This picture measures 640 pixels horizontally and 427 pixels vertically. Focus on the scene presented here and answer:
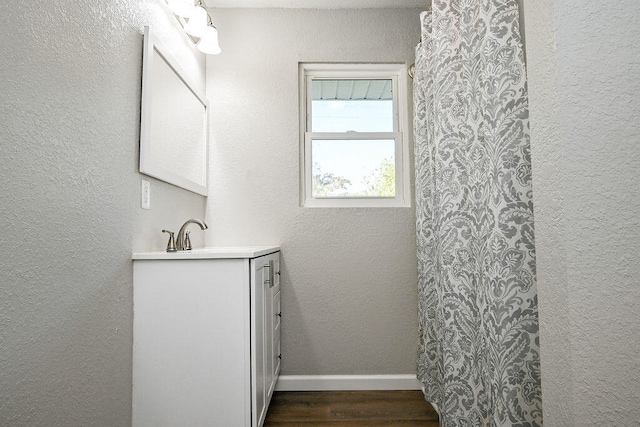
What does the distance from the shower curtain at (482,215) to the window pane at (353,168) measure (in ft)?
2.05

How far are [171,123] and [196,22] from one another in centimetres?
59

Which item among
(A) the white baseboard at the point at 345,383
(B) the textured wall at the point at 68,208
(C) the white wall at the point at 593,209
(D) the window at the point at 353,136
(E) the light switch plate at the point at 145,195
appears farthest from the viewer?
(D) the window at the point at 353,136

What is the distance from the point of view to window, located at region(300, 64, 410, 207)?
97.3 inches

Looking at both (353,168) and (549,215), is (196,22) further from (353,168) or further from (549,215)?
(549,215)

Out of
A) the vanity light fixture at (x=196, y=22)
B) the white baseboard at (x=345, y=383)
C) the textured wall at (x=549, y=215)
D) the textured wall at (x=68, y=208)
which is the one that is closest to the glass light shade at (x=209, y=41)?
the vanity light fixture at (x=196, y=22)

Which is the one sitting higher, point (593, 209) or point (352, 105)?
point (352, 105)

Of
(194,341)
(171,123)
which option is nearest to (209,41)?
(171,123)

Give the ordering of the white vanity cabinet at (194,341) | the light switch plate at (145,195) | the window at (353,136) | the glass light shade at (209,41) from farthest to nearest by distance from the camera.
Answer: the window at (353,136), the glass light shade at (209,41), the light switch plate at (145,195), the white vanity cabinet at (194,341)

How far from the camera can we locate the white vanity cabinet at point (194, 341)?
1.38 m

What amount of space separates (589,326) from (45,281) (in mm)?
1315

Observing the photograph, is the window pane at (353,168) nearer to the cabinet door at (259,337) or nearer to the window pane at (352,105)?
the window pane at (352,105)

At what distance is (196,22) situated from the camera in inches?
75.9

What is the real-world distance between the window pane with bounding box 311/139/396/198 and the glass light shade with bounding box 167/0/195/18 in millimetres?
1054

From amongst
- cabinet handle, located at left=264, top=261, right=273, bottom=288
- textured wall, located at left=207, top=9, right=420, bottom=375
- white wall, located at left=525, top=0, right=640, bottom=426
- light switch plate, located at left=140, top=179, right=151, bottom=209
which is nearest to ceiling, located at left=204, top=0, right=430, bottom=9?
textured wall, located at left=207, top=9, right=420, bottom=375
